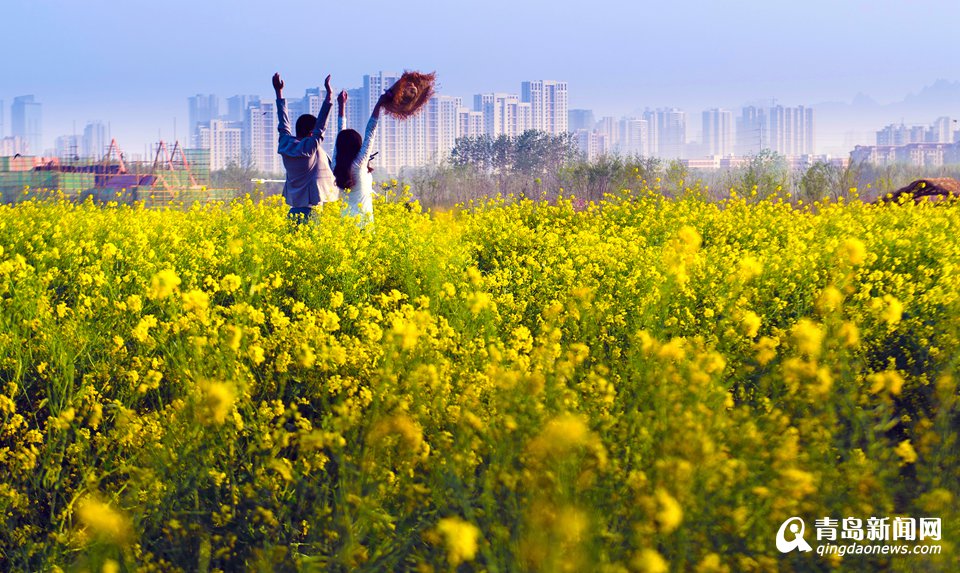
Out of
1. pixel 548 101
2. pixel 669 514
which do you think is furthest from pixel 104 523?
pixel 548 101

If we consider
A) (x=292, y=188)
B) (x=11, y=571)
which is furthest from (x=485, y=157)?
(x=11, y=571)

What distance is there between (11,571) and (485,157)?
54.0 m

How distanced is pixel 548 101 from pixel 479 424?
171 metres

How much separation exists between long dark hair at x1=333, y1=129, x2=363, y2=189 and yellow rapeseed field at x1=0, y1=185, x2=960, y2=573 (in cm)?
198

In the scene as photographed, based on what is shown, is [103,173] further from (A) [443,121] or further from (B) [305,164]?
(A) [443,121]

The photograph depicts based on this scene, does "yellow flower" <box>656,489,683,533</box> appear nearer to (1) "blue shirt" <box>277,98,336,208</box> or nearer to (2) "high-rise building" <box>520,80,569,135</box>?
(1) "blue shirt" <box>277,98,336,208</box>

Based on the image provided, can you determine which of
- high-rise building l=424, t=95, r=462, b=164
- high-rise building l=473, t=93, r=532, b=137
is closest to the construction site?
high-rise building l=424, t=95, r=462, b=164

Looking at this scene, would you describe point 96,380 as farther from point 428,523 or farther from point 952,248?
point 952,248

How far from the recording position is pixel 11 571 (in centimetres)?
251

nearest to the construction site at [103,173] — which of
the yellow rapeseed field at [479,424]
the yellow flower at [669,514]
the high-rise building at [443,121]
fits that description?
the yellow rapeseed field at [479,424]

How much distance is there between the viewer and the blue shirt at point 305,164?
20.2 ft

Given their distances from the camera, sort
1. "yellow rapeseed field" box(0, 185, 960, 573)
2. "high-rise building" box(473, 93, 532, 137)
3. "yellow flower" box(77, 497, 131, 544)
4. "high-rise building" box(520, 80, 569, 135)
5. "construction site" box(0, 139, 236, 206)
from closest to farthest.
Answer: "yellow flower" box(77, 497, 131, 544) < "yellow rapeseed field" box(0, 185, 960, 573) < "construction site" box(0, 139, 236, 206) < "high-rise building" box(473, 93, 532, 137) < "high-rise building" box(520, 80, 569, 135)

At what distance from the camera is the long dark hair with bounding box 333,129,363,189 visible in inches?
261

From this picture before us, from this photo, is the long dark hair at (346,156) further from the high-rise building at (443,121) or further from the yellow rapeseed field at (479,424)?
the high-rise building at (443,121)
